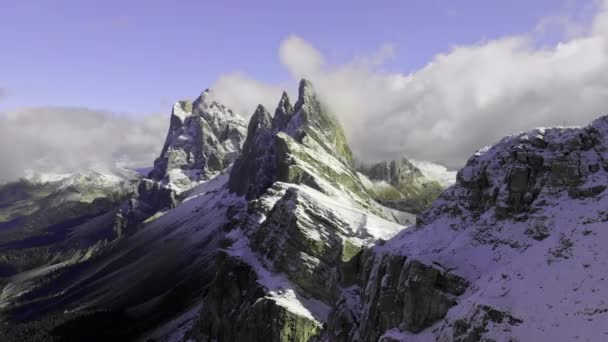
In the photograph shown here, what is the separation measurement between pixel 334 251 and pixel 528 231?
84114 mm

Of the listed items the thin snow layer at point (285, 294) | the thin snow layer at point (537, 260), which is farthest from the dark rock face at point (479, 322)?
the thin snow layer at point (285, 294)

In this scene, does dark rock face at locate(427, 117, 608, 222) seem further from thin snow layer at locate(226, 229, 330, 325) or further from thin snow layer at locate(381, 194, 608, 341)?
thin snow layer at locate(226, 229, 330, 325)

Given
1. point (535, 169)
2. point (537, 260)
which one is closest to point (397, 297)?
point (537, 260)

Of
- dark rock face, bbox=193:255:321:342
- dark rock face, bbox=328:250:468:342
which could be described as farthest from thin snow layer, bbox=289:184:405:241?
dark rock face, bbox=328:250:468:342

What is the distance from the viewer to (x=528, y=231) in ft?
230

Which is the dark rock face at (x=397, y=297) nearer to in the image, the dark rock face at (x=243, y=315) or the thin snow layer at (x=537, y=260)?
the thin snow layer at (x=537, y=260)

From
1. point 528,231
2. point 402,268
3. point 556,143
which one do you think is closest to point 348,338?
point 402,268

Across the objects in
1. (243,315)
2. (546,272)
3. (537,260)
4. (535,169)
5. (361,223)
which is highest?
(535,169)

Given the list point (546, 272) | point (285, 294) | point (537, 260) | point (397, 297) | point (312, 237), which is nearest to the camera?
point (546, 272)

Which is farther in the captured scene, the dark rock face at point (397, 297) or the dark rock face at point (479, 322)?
the dark rock face at point (397, 297)

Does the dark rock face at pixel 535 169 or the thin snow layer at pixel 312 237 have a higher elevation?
the dark rock face at pixel 535 169

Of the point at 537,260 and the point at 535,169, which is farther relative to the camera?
the point at 535,169

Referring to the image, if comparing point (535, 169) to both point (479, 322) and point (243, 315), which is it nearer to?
point (479, 322)

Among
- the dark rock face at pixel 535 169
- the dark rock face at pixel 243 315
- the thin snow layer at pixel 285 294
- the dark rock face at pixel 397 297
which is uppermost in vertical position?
the dark rock face at pixel 535 169
